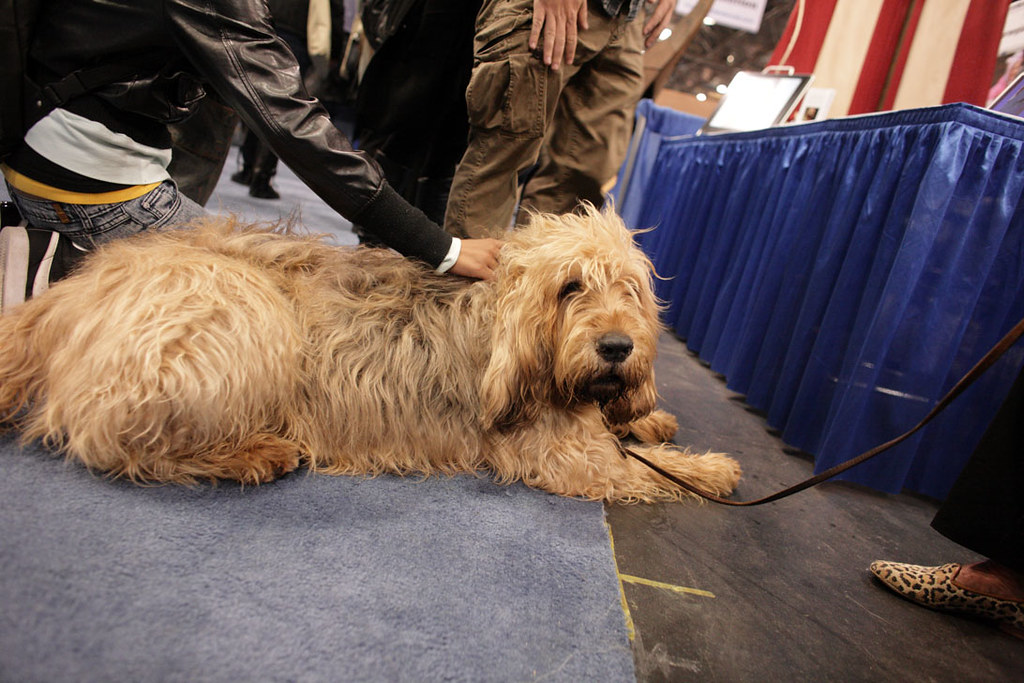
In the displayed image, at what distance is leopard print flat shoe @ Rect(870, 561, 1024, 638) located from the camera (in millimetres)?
1689

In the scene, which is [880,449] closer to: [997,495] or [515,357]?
[997,495]

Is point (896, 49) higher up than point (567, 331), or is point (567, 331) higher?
point (896, 49)

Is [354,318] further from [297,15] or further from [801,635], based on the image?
[297,15]

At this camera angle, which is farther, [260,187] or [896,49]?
[260,187]

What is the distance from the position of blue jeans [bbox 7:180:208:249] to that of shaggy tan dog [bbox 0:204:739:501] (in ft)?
0.89

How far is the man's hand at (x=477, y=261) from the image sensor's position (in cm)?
187

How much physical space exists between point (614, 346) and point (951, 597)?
137 cm

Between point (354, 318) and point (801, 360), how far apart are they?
2280 mm

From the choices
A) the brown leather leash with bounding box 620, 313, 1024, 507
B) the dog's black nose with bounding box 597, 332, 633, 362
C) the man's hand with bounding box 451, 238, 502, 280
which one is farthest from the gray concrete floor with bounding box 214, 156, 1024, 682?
the man's hand with bounding box 451, 238, 502, 280

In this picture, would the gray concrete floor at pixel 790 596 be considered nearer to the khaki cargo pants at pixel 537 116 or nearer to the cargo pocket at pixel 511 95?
the khaki cargo pants at pixel 537 116

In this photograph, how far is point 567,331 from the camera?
5.43 feet

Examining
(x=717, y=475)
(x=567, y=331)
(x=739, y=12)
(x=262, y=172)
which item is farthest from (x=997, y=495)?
(x=739, y=12)

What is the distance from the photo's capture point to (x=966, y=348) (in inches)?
91.0

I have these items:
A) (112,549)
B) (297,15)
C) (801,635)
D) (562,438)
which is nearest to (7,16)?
(112,549)
